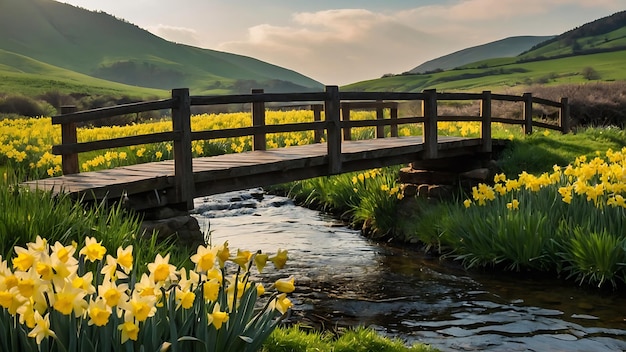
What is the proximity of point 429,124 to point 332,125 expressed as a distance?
2881 mm

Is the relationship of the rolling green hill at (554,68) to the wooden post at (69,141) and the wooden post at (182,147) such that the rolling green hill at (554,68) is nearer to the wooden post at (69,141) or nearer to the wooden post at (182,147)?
the wooden post at (69,141)

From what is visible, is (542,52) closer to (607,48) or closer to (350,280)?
(607,48)

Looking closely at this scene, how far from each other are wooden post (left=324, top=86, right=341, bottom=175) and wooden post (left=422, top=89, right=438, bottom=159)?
269 cm

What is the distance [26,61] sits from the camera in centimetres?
12788


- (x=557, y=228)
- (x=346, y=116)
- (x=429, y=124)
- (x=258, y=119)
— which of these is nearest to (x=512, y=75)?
(x=346, y=116)

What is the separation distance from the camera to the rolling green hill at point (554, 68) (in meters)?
60.4

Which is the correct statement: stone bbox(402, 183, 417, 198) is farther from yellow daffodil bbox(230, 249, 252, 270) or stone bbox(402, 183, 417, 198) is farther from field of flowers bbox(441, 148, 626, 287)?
yellow daffodil bbox(230, 249, 252, 270)

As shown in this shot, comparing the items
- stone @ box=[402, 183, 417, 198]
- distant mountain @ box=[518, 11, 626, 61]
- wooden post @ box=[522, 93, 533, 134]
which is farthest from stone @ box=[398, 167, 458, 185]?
distant mountain @ box=[518, 11, 626, 61]

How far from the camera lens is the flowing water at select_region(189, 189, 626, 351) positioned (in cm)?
691

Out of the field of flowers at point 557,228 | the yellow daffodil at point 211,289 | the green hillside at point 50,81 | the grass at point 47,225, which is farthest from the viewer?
the green hillside at point 50,81

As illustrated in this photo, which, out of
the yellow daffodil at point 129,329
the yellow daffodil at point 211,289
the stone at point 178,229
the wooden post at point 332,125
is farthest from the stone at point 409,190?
the yellow daffodil at point 129,329

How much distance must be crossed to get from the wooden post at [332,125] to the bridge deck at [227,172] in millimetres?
122

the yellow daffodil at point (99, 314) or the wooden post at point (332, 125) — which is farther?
the wooden post at point (332, 125)

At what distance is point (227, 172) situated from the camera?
340 inches
